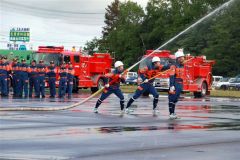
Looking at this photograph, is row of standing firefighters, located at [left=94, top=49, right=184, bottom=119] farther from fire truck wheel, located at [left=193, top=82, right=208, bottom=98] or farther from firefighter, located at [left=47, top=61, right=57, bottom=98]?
fire truck wheel, located at [left=193, top=82, right=208, bottom=98]

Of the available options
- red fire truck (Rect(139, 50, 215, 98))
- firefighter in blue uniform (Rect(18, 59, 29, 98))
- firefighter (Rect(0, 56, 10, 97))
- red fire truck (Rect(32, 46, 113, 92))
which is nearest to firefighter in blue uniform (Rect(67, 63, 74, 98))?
firefighter in blue uniform (Rect(18, 59, 29, 98))

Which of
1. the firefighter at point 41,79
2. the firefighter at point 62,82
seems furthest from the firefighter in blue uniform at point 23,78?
the firefighter at point 62,82

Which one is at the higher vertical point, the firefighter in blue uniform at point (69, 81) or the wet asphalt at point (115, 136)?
the firefighter in blue uniform at point (69, 81)

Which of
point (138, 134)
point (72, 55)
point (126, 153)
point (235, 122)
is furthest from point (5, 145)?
point (72, 55)

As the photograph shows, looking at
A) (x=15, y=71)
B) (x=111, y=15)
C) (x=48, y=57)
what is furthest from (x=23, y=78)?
(x=111, y=15)

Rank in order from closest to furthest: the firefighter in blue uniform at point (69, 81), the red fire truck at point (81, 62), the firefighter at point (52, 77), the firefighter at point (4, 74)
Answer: the firefighter at point (4, 74)
the firefighter at point (52, 77)
the firefighter in blue uniform at point (69, 81)
the red fire truck at point (81, 62)

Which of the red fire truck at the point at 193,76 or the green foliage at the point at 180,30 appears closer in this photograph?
the red fire truck at the point at 193,76

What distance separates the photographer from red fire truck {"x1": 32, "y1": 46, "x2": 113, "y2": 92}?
133 ft

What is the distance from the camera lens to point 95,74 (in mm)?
42406

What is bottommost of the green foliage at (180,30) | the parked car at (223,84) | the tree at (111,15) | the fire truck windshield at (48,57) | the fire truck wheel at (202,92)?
the fire truck wheel at (202,92)

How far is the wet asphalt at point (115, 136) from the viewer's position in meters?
11.4

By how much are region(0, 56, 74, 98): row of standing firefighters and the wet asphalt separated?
12.0 metres

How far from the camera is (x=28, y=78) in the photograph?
110 feet

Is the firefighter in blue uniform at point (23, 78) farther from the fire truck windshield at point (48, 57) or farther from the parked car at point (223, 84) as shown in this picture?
the parked car at point (223, 84)
